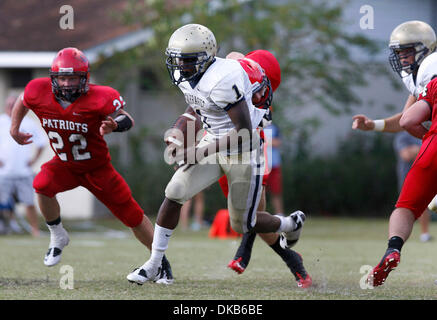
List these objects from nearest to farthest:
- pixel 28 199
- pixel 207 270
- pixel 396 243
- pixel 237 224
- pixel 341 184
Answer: pixel 396 243 < pixel 237 224 < pixel 207 270 < pixel 28 199 < pixel 341 184

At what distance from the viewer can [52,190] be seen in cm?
529

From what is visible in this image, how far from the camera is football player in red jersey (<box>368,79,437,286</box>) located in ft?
15.1

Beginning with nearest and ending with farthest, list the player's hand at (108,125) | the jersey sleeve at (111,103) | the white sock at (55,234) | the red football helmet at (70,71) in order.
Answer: the player's hand at (108,125) < the red football helmet at (70,71) < the jersey sleeve at (111,103) < the white sock at (55,234)

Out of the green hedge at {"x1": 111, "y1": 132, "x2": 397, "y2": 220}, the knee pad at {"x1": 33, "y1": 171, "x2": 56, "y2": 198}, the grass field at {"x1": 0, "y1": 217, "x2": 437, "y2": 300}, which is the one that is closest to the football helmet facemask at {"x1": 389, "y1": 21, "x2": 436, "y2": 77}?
the grass field at {"x1": 0, "y1": 217, "x2": 437, "y2": 300}

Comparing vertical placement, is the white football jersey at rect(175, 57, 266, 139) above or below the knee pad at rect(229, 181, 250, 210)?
above

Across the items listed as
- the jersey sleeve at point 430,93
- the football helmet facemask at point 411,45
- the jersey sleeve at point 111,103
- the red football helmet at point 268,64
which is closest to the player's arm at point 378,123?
the football helmet facemask at point 411,45

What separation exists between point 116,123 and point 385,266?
6.46ft

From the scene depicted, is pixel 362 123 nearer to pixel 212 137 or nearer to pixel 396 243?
pixel 396 243

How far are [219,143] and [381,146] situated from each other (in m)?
11.8

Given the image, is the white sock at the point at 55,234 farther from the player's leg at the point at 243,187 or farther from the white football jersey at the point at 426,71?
the white football jersey at the point at 426,71

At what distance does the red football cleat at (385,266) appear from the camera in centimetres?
448

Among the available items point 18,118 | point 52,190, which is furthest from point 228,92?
point 18,118

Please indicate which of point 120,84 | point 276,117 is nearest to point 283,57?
point 276,117

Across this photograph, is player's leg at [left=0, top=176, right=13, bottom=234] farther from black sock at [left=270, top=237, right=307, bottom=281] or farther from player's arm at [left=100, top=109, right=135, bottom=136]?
black sock at [left=270, top=237, right=307, bottom=281]
